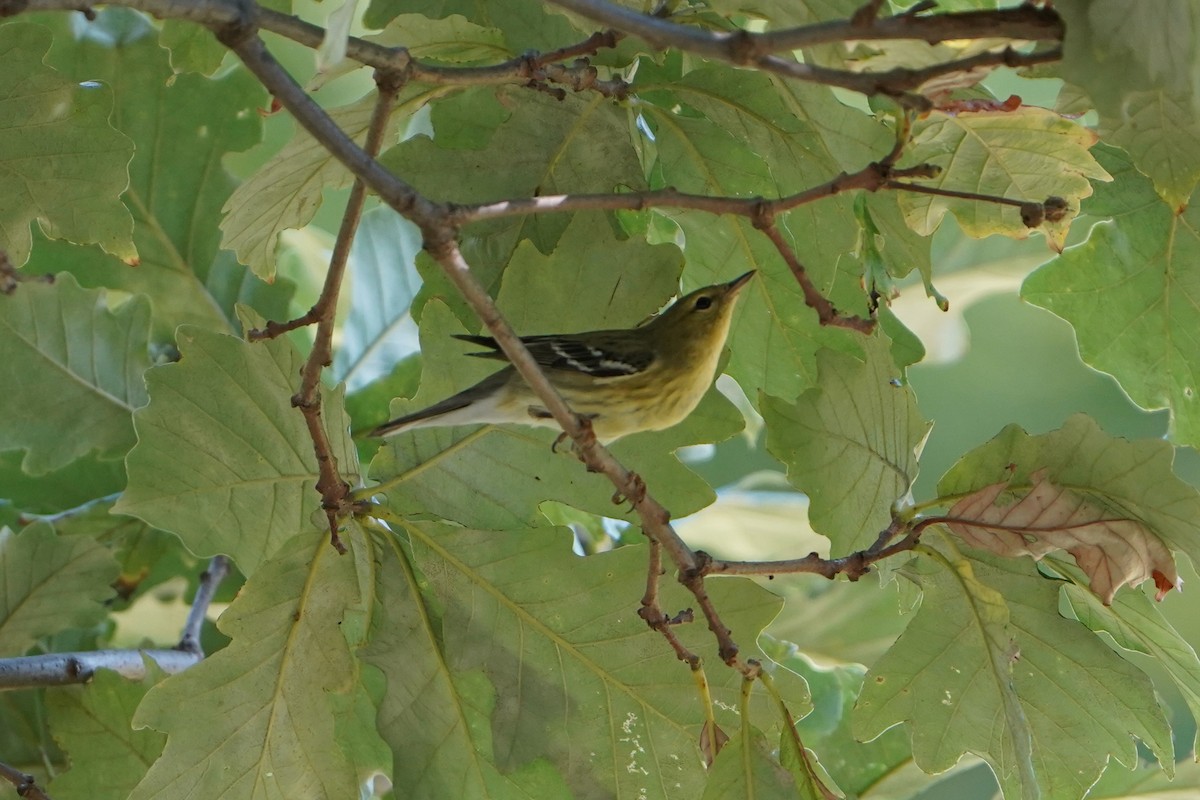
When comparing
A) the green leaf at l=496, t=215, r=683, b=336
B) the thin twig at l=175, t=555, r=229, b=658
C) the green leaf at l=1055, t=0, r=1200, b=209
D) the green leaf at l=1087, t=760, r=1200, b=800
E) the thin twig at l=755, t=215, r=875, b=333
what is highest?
the green leaf at l=1055, t=0, r=1200, b=209

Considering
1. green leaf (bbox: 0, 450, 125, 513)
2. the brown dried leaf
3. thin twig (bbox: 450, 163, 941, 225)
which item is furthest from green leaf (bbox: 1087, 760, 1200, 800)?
green leaf (bbox: 0, 450, 125, 513)

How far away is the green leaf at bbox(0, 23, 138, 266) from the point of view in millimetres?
1482

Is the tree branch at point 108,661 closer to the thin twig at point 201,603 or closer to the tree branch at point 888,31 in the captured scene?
the thin twig at point 201,603

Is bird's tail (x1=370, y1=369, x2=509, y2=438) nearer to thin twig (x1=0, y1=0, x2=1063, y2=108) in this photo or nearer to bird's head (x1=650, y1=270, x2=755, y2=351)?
bird's head (x1=650, y1=270, x2=755, y2=351)

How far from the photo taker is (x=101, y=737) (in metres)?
1.91

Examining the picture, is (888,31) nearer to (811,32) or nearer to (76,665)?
(811,32)

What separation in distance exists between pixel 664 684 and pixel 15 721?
122cm

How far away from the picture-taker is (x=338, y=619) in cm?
154

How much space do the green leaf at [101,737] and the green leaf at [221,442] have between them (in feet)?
1.54

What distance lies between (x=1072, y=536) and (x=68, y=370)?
5.37 ft

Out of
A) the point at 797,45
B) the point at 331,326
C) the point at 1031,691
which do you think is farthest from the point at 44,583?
the point at 797,45

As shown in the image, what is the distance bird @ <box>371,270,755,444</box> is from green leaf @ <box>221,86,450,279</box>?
0.28m

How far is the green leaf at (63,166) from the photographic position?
4.86 feet

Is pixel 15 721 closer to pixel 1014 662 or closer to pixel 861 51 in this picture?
pixel 1014 662
